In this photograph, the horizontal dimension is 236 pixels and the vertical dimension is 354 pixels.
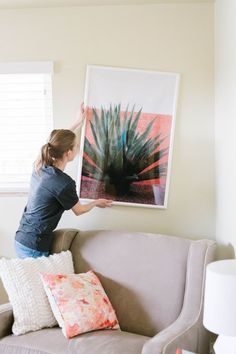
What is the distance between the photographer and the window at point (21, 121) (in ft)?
10.7

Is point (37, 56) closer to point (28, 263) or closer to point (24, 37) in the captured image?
point (24, 37)

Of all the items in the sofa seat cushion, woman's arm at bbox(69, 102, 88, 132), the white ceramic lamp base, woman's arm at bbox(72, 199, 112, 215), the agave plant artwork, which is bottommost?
the sofa seat cushion

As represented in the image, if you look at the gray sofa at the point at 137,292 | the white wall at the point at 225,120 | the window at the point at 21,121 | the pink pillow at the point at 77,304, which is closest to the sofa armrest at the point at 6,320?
the gray sofa at the point at 137,292

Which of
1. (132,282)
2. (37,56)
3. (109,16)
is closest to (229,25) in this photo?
(109,16)

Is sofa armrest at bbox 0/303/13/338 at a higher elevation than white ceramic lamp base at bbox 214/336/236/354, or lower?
lower

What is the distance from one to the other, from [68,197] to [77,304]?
0.63m

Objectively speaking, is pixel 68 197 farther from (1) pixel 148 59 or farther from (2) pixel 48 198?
(1) pixel 148 59

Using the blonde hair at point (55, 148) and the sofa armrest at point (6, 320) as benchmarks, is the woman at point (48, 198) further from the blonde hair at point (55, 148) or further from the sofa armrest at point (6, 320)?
the sofa armrest at point (6, 320)

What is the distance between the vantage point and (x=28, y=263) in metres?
2.67

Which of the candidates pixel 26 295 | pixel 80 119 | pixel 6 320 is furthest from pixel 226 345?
pixel 80 119

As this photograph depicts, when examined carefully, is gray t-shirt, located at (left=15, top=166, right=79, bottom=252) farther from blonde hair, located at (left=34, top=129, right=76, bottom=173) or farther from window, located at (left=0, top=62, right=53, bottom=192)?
window, located at (left=0, top=62, right=53, bottom=192)

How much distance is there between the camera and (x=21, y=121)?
3303 mm

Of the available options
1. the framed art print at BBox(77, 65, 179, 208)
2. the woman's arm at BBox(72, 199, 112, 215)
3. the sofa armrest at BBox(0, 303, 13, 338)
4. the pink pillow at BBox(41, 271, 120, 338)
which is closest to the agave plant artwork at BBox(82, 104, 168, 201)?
the framed art print at BBox(77, 65, 179, 208)

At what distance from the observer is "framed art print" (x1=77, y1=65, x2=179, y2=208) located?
123 inches
